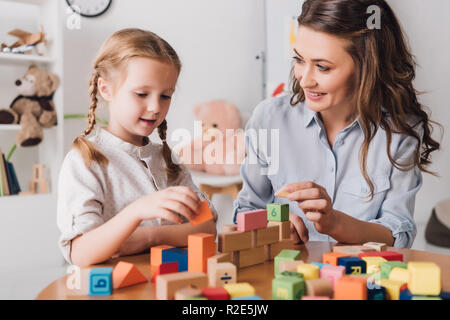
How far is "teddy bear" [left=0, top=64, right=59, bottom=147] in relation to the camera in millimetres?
1733

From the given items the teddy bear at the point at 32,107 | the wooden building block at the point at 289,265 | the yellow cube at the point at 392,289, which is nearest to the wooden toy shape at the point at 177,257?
the wooden building block at the point at 289,265

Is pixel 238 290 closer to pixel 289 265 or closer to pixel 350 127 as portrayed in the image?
pixel 289 265

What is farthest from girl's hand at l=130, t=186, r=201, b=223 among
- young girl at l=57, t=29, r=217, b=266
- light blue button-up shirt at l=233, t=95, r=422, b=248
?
light blue button-up shirt at l=233, t=95, r=422, b=248

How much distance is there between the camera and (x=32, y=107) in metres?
1.75

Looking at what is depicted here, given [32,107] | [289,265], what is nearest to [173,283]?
[289,265]

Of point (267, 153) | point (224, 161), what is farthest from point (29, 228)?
point (267, 153)

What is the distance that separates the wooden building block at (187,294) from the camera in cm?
42

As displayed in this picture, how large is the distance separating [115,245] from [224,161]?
1526mm

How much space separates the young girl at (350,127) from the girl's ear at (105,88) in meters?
0.34

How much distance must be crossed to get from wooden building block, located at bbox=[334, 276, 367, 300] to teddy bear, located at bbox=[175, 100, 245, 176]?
1.52m

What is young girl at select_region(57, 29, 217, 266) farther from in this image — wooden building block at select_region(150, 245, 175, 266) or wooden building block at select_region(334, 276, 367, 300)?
wooden building block at select_region(334, 276, 367, 300)

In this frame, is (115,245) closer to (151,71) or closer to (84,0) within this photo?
(151,71)

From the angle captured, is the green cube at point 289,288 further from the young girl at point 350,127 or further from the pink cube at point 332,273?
the young girl at point 350,127

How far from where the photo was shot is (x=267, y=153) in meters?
0.99
